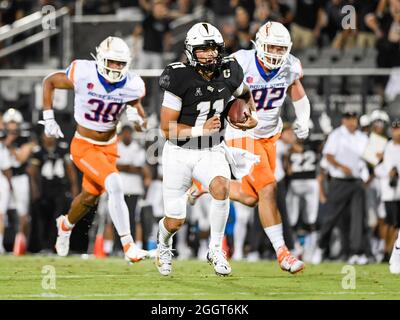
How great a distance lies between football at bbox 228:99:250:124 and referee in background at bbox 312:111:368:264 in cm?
472

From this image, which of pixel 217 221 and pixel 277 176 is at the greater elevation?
pixel 217 221

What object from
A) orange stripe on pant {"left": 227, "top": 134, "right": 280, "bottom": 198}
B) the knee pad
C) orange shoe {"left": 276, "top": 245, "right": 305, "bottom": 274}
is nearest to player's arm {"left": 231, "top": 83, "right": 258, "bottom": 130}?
orange stripe on pant {"left": 227, "top": 134, "right": 280, "bottom": 198}

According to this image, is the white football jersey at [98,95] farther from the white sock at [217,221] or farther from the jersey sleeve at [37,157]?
the jersey sleeve at [37,157]

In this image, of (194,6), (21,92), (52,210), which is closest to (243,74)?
(52,210)

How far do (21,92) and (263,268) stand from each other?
20.3ft

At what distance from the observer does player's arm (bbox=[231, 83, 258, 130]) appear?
913 centimetres

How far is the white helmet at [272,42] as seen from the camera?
32.9 ft

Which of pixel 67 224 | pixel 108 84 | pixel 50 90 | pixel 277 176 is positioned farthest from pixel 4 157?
pixel 108 84

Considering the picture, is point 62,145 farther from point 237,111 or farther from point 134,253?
point 237,111

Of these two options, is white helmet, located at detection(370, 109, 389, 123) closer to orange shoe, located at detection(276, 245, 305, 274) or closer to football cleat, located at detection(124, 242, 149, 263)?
orange shoe, located at detection(276, 245, 305, 274)

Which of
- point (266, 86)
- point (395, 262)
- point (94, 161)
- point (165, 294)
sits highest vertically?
point (266, 86)

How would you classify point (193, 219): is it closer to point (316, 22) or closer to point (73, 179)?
point (73, 179)

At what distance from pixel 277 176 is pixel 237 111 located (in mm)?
4845

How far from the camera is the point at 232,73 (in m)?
9.15
